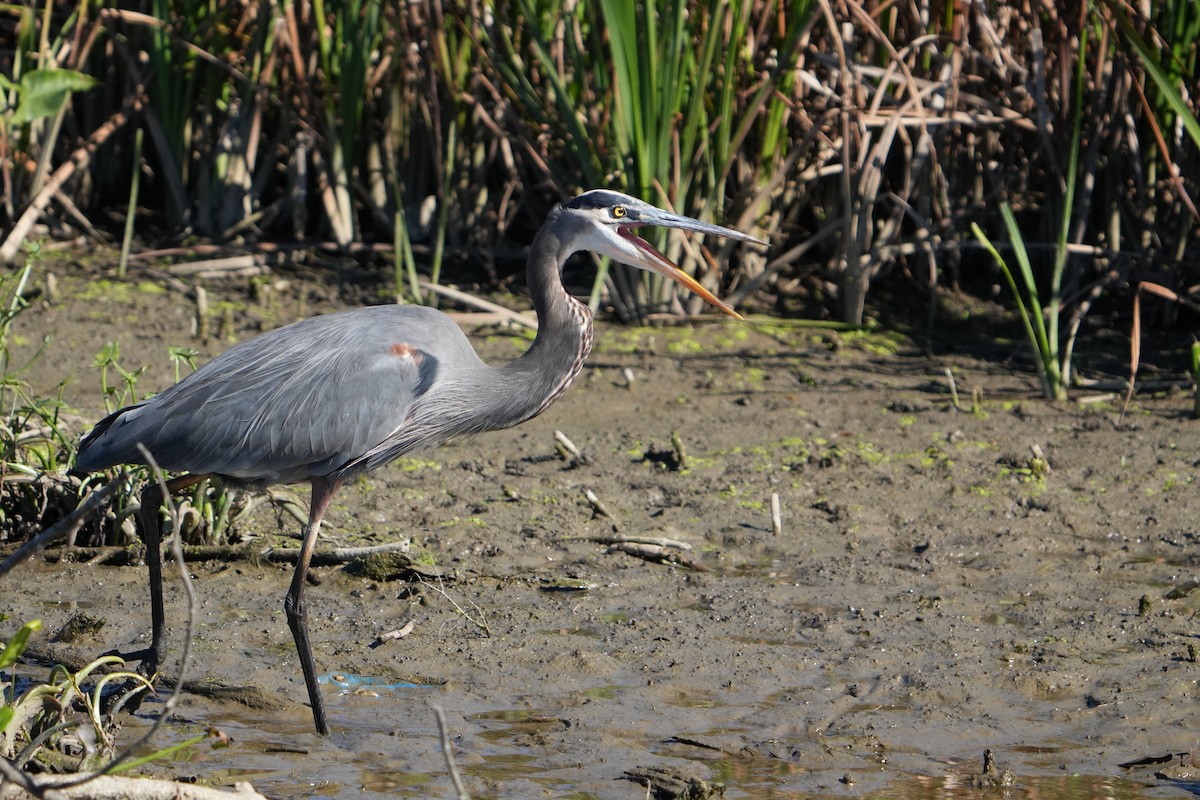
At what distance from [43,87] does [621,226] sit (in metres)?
2.87

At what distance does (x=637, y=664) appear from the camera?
4.24 meters

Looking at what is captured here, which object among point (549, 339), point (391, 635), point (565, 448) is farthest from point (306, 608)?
point (565, 448)

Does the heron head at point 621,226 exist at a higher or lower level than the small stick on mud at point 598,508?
higher

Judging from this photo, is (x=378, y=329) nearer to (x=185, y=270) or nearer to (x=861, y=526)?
(x=861, y=526)

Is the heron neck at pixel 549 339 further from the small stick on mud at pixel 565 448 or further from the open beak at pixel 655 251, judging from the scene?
the small stick on mud at pixel 565 448

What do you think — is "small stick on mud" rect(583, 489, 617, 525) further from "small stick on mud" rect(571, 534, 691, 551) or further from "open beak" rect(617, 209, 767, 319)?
"open beak" rect(617, 209, 767, 319)

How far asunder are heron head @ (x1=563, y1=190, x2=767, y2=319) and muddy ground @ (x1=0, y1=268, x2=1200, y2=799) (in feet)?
3.42

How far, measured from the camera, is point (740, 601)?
15.3 ft

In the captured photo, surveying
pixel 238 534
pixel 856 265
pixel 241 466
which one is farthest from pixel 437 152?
pixel 241 466

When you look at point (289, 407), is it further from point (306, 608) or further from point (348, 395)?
point (306, 608)

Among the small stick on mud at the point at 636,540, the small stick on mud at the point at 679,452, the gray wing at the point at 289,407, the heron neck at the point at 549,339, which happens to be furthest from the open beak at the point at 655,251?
the small stick on mud at the point at 679,452

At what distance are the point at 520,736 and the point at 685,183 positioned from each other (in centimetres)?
364

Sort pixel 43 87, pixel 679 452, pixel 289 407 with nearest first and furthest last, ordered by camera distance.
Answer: pixel 289 407, pixel 679 452, pixel 43 87

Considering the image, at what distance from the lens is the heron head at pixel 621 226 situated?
14.6ft
